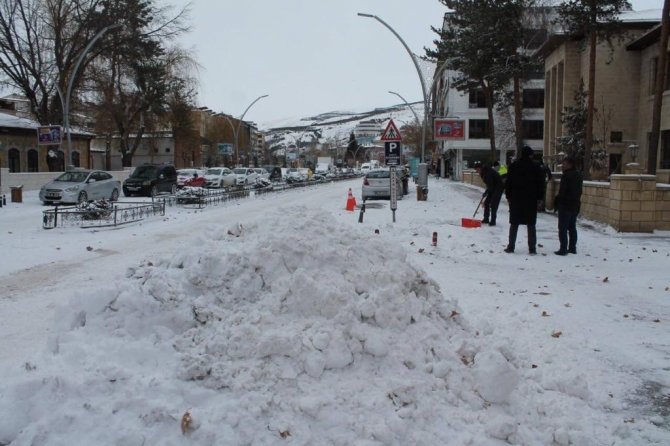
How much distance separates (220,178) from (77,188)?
16.7 meters

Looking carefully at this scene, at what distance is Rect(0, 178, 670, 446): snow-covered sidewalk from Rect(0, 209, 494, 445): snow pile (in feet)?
Answer: 0.05

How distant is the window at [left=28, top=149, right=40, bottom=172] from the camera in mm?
42281

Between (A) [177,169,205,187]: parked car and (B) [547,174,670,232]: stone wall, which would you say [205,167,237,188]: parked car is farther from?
(B) [547,174,670,232]: stone wall

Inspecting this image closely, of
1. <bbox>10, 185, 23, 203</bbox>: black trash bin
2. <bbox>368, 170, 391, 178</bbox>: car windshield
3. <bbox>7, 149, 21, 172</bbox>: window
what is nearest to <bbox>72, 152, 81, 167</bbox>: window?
<bbox>7, 149, 21, 172</bbox>: window

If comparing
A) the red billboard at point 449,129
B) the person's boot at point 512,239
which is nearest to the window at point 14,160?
the red billboard at point 449,129

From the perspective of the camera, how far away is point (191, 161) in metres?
92.8

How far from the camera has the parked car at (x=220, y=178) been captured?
40.2 meters

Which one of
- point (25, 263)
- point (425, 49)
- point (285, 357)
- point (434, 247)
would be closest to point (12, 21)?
point (425, 49)

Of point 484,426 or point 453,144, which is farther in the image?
point 453,144

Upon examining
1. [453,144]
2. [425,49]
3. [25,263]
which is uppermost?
[425,49]

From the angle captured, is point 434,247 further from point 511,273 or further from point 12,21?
point 12,21

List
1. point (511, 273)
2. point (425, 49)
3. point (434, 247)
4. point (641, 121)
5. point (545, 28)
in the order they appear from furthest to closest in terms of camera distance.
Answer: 1. point (425, 49)
2. point (545, 28)
3. point (641, 121)
4. point (434, 247)
5. point (511, 273)

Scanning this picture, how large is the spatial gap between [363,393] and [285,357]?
651mm

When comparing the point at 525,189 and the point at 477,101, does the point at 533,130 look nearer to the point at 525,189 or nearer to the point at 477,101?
the point at 477,101
